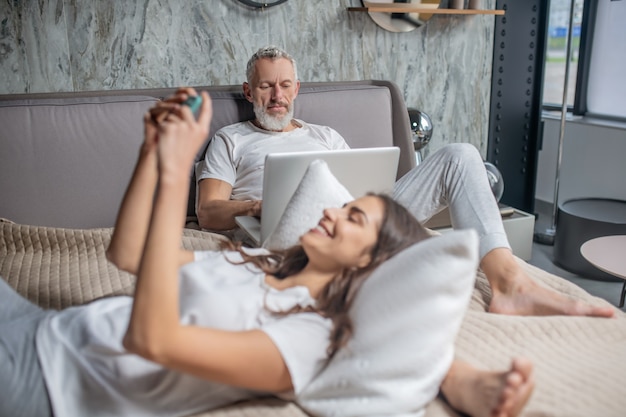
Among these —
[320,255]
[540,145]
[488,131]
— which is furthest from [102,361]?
[540,145]

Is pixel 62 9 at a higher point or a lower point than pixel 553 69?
higher

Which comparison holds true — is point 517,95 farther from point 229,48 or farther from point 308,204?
point 308,204

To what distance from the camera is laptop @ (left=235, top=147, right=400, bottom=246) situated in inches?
55.3

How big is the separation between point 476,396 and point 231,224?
1.03 meters

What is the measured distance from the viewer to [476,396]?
907 millimetres

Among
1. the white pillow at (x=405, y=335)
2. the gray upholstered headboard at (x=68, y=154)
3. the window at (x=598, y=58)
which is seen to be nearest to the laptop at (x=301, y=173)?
the white pillow at (x=405, y=335)

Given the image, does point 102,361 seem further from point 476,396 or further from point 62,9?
point 62,9

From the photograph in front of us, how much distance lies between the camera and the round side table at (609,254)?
194 centimetres

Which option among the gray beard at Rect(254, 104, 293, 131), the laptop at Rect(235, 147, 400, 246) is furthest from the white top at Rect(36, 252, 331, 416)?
the gray beard at Rect(254, 104, 293, 131)

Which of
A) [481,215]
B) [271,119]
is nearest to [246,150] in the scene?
[271,119]

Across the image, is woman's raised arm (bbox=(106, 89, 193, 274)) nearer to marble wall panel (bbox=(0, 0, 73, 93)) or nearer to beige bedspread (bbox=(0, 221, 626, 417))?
beige bedspread (bbox=(0, 221, 626, 417))

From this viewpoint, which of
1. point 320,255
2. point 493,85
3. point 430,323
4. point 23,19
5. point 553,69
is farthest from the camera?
point 553,69

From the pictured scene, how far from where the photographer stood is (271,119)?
2059 millimetres

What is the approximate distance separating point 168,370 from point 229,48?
186 cm
